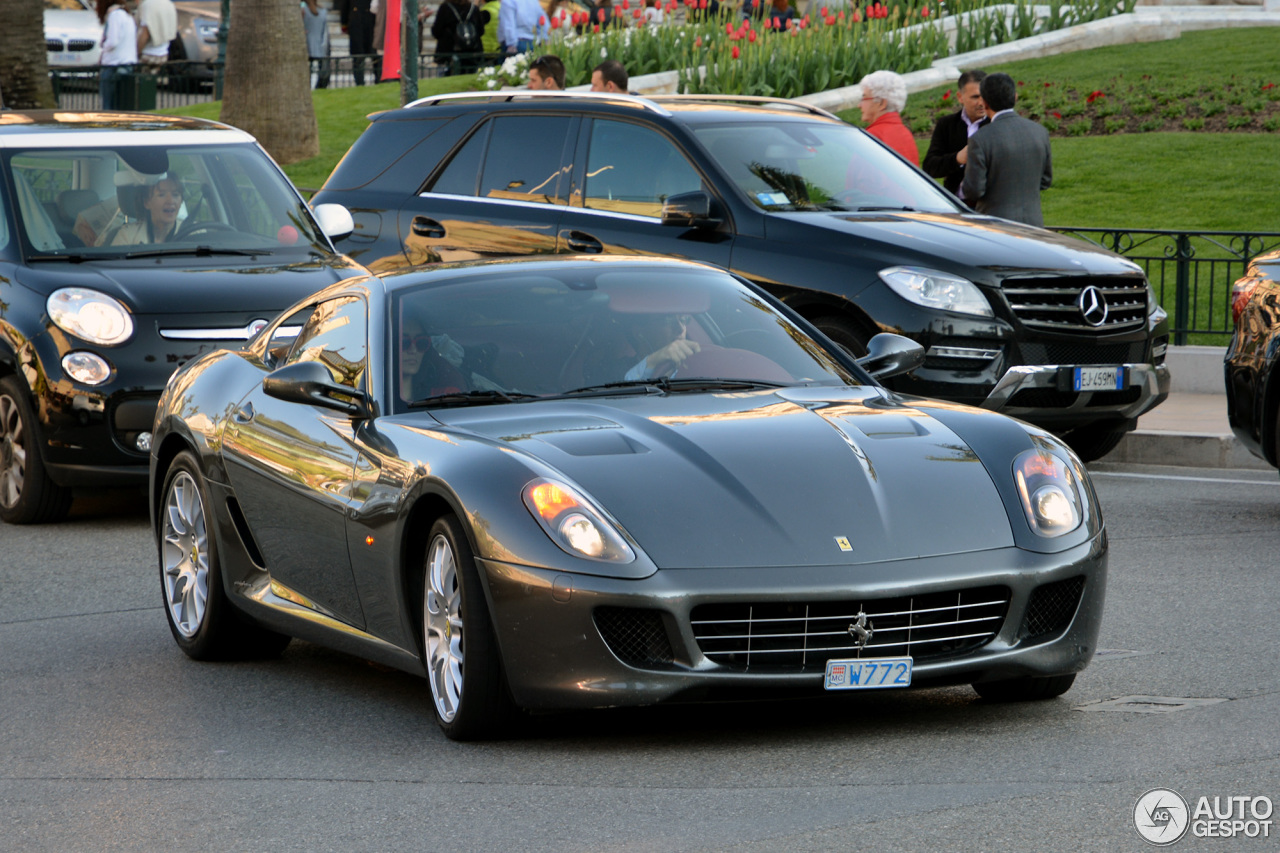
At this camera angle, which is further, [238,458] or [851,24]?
[851,24]

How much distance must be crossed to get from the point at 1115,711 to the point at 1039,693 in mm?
237

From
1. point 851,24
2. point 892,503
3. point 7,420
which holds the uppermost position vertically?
point 851,24

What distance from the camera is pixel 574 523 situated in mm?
5461

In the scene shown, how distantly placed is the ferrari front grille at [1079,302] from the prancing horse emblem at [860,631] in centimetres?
565

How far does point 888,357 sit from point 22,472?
5.33 m

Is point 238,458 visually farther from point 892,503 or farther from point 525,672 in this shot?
point 892,503

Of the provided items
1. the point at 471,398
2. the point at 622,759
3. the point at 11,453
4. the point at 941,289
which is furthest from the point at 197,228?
the point at 622,759

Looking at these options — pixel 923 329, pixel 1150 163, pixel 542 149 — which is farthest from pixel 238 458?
pixel 1150 163

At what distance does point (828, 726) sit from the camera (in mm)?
5824

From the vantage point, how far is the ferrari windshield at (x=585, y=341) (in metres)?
6.47

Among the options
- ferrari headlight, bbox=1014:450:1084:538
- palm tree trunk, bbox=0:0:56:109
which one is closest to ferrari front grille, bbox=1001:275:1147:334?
ferrari headlight, bbox=1014:450:1084:538

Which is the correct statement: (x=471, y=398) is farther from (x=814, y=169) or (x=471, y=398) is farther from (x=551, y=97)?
(x=551, y=97)

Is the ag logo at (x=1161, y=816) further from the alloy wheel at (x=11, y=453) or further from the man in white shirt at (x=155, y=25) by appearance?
the man in white shirt at (x=155, y=25)

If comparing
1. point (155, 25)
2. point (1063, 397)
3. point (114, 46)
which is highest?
point (155, 25)
